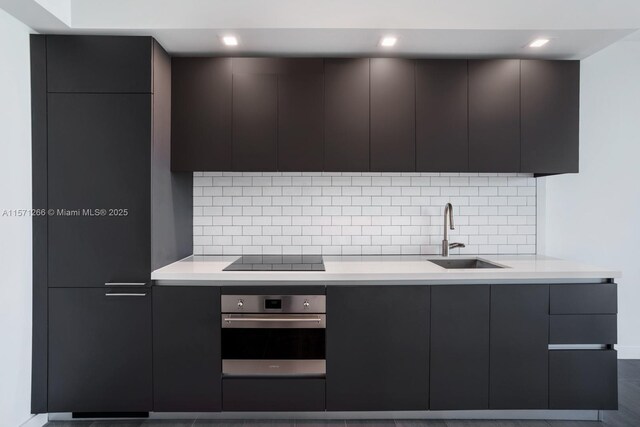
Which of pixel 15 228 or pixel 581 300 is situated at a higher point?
pixel 15 228

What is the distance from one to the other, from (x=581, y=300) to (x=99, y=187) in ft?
9.74

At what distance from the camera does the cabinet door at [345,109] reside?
2.78 m

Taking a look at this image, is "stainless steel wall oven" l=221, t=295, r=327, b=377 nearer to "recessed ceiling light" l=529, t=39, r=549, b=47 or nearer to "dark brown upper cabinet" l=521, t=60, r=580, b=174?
"dark brown upper cabinet" l=521, t=60, r=580, b=174

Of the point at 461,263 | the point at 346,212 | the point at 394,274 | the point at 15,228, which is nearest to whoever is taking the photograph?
the point at 15,228

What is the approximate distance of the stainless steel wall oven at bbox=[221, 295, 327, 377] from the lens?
97.7 inches

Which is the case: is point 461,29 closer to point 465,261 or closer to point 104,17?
point 465,261

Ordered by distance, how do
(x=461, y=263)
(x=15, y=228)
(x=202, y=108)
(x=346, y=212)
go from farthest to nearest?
(x=346, y=212) < (x=461, y=263) < (x=202, y=108) < (x=15, y=228)

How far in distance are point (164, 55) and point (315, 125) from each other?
3.52 ft

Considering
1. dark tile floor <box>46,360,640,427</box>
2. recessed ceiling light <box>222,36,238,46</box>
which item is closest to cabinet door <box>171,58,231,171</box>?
recessed ceiling light <box>222,36,238,46</box>

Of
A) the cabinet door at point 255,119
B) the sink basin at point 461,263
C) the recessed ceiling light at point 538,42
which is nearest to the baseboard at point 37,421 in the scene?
the cabinet door at point 255,119

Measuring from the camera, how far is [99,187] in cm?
250

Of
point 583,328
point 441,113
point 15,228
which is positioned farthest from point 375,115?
point 15,228

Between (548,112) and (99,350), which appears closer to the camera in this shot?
(99,350)

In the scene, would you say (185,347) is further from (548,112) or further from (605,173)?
(605,173)
